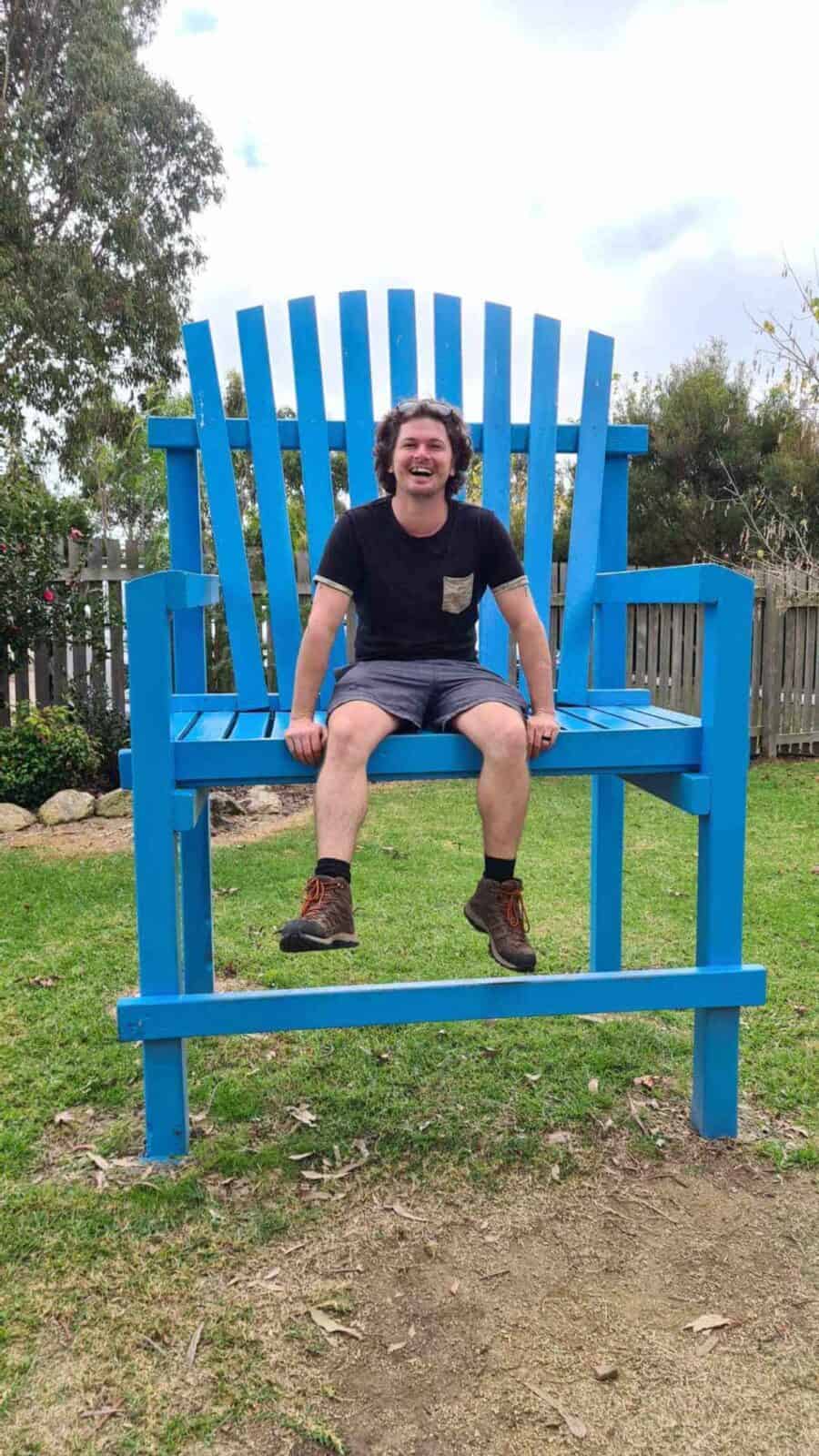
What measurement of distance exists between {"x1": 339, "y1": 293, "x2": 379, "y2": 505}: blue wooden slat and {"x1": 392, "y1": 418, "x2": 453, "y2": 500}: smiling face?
41 centimetres

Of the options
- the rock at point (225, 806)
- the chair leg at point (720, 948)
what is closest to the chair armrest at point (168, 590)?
the chair leg at point (720, 948)

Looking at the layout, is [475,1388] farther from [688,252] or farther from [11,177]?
[11,177]

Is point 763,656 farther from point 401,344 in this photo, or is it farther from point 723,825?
point 723,825

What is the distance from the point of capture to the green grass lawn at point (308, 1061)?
1959 millimetres

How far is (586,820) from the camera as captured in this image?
18.5ft

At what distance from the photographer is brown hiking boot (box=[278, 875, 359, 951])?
1994 mm

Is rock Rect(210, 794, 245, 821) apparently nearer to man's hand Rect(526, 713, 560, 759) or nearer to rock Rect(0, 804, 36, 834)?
rock Rect(0, 804, 36, 834)

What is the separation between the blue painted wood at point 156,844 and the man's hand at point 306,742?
0.25 metres

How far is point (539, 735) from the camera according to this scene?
2.19m

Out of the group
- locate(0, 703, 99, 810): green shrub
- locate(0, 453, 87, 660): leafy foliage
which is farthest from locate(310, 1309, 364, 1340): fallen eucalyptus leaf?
locate(0, 453, 87, 660): leafy foliage

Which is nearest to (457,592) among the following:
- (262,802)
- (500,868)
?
(500,868)

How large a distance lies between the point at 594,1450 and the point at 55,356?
1971 cm

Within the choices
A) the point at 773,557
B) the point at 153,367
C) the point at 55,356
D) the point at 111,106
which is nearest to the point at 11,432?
the point at 55,356

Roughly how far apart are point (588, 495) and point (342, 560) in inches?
34.2
